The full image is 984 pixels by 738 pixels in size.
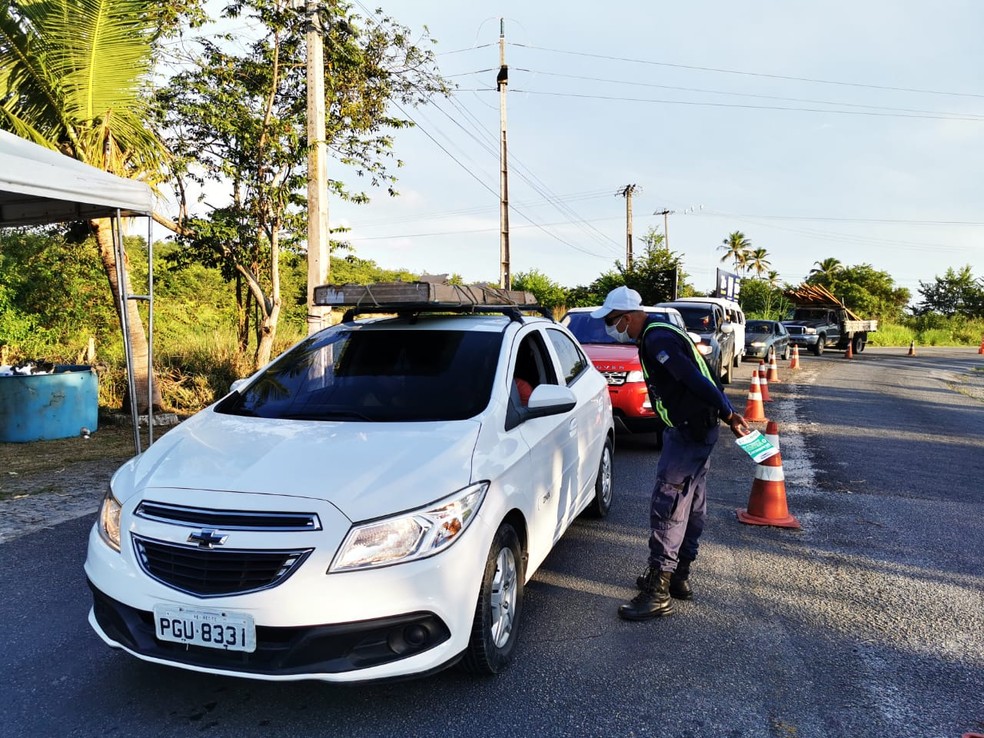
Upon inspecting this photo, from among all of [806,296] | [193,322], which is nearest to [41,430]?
[193,322]

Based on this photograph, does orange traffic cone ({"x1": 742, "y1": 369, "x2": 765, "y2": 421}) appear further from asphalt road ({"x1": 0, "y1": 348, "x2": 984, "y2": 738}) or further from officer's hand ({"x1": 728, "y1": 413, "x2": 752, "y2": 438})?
officer's hand ({"x1": 728, "y1": 413, "x2": 752, "y2": 438})

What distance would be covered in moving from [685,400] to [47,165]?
5256 millimetres

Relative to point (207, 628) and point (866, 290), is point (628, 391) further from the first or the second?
point (866, 290)

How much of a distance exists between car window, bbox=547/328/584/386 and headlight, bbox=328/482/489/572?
2.23 meters

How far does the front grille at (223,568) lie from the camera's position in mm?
2676

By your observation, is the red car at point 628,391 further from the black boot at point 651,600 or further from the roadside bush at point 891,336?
the roadside bush at point 891,336

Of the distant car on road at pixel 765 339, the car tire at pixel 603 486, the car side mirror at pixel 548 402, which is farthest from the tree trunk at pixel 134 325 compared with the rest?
the distant car on road at pixel 765 339

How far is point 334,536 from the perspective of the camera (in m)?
2.70

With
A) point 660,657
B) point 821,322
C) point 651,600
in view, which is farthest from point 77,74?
point 821,322

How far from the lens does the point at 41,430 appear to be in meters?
8.88

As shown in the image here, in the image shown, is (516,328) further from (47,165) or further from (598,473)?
(47,165)

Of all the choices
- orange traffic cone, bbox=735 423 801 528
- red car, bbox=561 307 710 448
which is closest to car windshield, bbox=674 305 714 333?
red car, bbox=561 307 710 448

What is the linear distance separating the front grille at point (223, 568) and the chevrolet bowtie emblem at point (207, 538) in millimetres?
Result: 22

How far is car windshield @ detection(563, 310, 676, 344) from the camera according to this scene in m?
10.2
